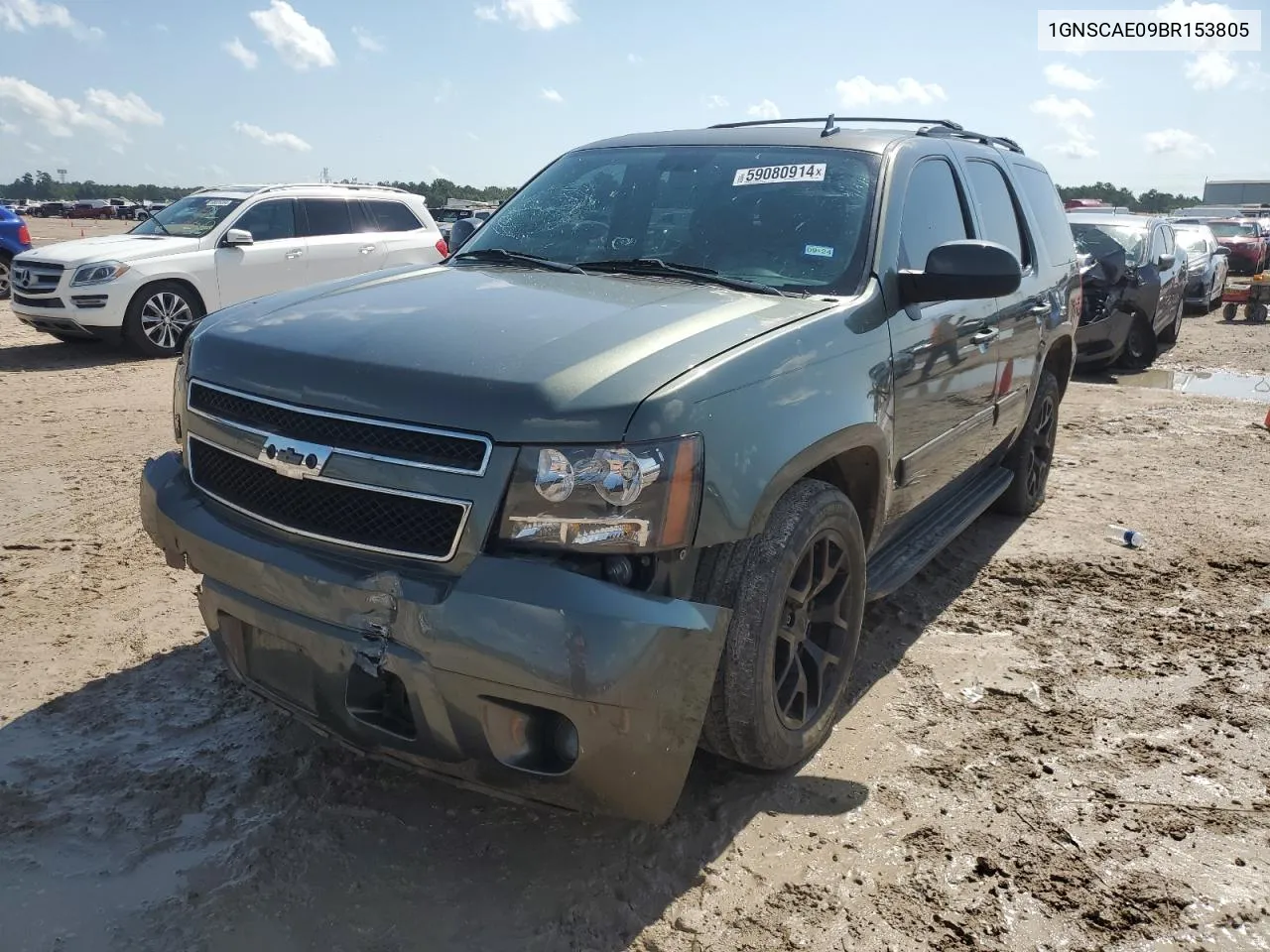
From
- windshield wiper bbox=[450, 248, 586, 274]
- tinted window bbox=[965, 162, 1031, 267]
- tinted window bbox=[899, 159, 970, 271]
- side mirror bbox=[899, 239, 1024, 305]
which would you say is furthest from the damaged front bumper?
tinted window bbox=[965, 162, 1031, 267]

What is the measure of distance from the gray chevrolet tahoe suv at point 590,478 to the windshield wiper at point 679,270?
0.01m

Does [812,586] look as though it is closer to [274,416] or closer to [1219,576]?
[274,416]

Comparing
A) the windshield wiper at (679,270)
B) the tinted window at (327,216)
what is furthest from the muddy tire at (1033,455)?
Result: the tinted window at (327,216)

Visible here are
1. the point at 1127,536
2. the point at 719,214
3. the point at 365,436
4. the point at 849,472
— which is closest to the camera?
the point at 365,436

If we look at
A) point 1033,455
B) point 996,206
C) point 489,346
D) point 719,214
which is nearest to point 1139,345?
point 1033,455

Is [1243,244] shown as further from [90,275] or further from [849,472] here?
[849,472]

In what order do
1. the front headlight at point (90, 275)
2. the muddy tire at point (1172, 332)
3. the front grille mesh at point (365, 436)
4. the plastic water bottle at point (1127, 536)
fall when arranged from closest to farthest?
the front grille mesh at point (365, 436) → the plastic water bottle at point (1127, 536) → the front headlight at point (90, 275) → the muddy tire at point (1172, 332)

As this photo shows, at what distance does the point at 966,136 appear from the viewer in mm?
4863

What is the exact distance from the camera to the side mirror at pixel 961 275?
329 cm

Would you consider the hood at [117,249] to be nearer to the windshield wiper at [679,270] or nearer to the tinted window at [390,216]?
the tinted window at [390,216]

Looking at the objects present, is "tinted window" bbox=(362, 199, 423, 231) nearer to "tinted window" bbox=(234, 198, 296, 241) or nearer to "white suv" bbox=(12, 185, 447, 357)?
"white suv" bbox=(12, 185, 447, 357)

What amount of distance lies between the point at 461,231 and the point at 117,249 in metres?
7.46

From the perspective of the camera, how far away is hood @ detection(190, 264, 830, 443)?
2363 mm

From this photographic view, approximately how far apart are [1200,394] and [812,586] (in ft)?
28.2
